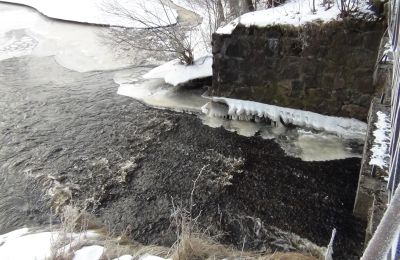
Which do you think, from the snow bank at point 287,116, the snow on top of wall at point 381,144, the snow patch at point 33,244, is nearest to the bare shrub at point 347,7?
the snow bank at point 287,116

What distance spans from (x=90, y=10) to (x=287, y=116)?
36.5 ft

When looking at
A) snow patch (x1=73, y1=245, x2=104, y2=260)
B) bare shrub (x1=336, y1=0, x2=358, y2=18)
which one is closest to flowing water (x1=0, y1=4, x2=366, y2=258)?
snow patch (x1=73, y1=245, x2=104, y2=260)

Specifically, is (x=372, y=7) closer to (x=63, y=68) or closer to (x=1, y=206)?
(x=1, y=206)

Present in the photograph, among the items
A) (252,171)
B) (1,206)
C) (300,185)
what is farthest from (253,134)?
(1,206)

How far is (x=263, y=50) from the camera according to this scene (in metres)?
6.47

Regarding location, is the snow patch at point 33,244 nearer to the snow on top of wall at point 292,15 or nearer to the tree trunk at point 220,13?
the snow on top of wall at point 292,15

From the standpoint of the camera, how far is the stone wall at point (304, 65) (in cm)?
586

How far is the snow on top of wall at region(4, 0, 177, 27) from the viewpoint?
41.9 feet

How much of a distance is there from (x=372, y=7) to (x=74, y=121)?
217 inches

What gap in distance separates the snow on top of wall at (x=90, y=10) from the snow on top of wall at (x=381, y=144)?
348 inches

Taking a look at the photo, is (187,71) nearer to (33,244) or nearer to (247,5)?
(247,5)

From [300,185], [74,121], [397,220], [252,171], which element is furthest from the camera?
[74,121]

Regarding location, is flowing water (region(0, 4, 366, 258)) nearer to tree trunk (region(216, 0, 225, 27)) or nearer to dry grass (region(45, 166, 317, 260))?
dry grass (region(45, 166, 317, 260))

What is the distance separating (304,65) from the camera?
20.7 feet
